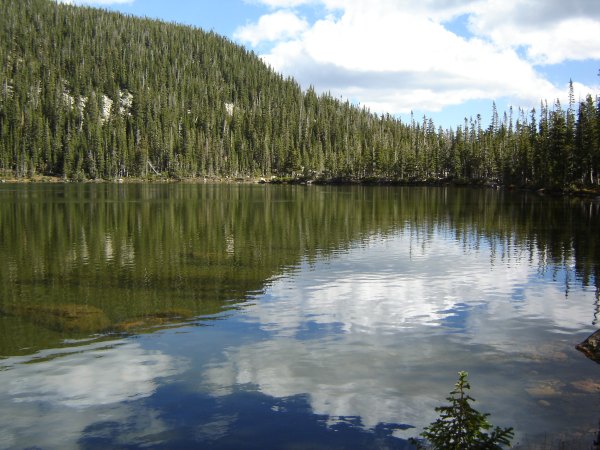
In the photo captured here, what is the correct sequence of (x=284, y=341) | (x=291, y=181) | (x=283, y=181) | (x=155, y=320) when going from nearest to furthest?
1. (x=284, y=341)
2. (x=155, y=320)
3. (x=291, y=181)
4. (x=283, y=181)

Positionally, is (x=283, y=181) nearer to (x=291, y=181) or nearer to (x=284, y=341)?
(x=291, y=181)

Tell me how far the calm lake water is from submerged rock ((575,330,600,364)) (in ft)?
1.15

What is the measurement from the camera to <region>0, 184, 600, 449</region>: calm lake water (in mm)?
11438

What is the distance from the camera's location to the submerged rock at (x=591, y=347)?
15242 mm

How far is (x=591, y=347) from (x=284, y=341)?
9588mm

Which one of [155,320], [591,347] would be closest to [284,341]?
[155,320]

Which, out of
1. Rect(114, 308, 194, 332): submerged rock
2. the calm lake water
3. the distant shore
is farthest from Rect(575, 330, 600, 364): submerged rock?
the distant shore

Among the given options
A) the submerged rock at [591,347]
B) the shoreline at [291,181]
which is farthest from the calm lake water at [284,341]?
the shoreline at [291,181]

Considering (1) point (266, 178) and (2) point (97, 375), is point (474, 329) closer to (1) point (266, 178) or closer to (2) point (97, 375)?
(2) point (97, 375)

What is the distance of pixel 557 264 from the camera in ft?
101

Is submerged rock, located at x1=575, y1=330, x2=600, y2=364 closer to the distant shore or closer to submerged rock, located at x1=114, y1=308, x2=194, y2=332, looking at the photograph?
submerged rock, located at x1=114, y1=308, x2=194, y2=332

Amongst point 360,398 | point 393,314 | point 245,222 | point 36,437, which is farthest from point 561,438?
point 245,222

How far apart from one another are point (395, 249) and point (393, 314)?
16256 millimetres

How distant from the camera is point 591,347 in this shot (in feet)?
51.3
